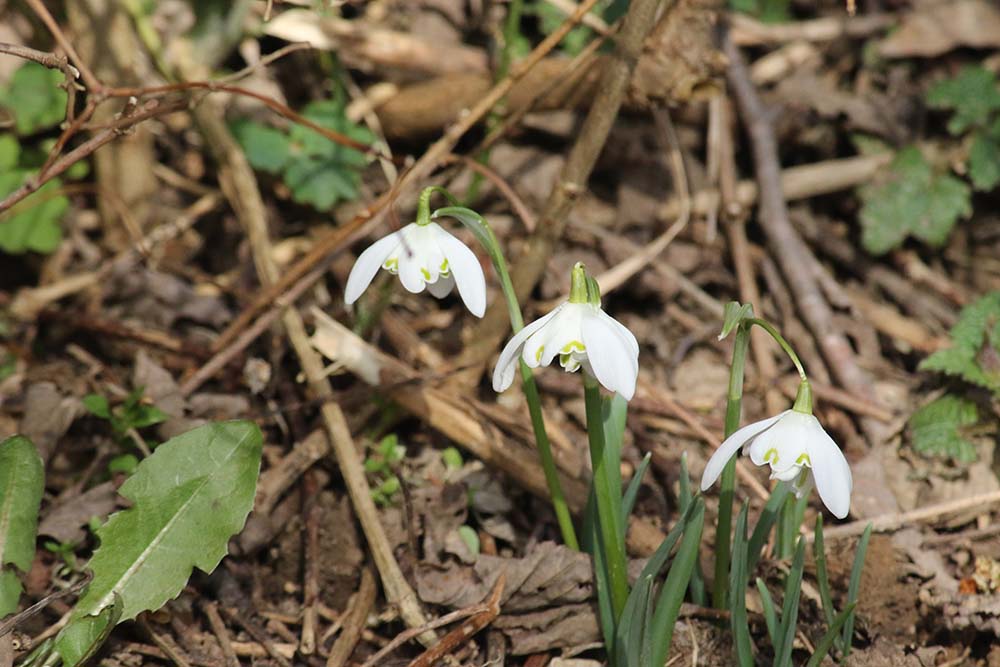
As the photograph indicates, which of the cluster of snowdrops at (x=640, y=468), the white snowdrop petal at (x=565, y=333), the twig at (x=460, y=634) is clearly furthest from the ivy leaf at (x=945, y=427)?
the white snowdrop petal at (x=565, y=333)

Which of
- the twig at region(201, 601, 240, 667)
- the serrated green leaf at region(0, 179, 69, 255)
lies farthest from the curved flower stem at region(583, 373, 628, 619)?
the serrated green leaf at region(0, 179, 69, 255)

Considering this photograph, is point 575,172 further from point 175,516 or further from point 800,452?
point 175,516

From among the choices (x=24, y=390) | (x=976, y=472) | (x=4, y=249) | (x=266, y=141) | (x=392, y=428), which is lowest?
(x=976, y=472)

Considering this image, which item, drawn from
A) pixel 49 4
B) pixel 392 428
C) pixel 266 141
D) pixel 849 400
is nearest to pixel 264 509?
pixel 392 428

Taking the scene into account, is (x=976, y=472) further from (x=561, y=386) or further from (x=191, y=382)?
(x=191, y=382)

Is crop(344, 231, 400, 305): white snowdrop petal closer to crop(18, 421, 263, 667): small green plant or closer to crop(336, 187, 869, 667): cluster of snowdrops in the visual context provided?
crop(336, 187, 869, 667): cluster of snowdrops

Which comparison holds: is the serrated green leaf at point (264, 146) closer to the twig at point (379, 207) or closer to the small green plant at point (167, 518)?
the twig at point (379, 207)

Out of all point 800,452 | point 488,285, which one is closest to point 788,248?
point 488,285
